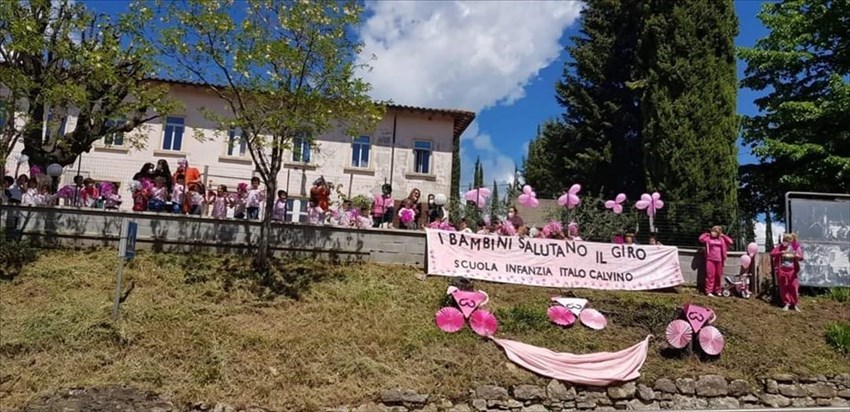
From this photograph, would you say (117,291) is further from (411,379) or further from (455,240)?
(455,240)

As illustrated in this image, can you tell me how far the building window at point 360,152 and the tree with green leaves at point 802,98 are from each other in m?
14.9

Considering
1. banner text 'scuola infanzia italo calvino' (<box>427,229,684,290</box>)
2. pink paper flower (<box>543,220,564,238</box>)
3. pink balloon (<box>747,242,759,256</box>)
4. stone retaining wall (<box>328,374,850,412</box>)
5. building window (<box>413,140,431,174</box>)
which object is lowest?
stone retaining wall (<box>328,374,850,412</box>)

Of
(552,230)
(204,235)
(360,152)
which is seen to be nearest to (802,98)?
(552,230)

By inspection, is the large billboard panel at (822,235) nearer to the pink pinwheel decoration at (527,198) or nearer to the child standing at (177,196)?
the pink pinwheel decoration at (527,198)

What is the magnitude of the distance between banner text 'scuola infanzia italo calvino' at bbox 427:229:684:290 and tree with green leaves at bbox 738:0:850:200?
309 inches

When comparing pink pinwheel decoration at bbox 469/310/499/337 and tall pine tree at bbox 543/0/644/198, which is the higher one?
tall pine tree at bbox 543/0/644/198

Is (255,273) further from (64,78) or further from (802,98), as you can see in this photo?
(802,98)

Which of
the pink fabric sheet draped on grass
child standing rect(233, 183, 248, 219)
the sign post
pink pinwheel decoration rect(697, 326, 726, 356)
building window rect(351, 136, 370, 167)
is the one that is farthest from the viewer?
building window rect(351, 136, 370, 167)

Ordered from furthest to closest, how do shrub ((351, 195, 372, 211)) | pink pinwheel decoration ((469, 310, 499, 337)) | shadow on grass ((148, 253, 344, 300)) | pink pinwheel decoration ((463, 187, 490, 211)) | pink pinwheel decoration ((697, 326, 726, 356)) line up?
shrub ((351, 195, 372, 211))
pink pinwheel decoration ((463, 187, 490, 211))
shadow on grass ((148, 253, 344, 300))
pink pinwheel decoration ((697, 326, 726, 356))
pink pinwheel decoration ((469, 310, 499, 337))

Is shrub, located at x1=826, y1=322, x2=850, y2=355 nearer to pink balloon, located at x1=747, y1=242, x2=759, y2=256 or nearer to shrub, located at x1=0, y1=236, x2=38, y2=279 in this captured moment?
pink balloon, located at x1=747, y1=242, x2=759, y2=256

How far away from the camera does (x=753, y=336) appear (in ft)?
40.6

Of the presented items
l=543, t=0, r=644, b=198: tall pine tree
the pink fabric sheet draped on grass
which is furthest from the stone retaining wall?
l=543, t=0, r=644, b=198: tall pine tree

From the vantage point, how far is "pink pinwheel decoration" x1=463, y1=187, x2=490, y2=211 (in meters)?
16.1

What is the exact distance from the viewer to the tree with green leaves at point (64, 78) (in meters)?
12.3
